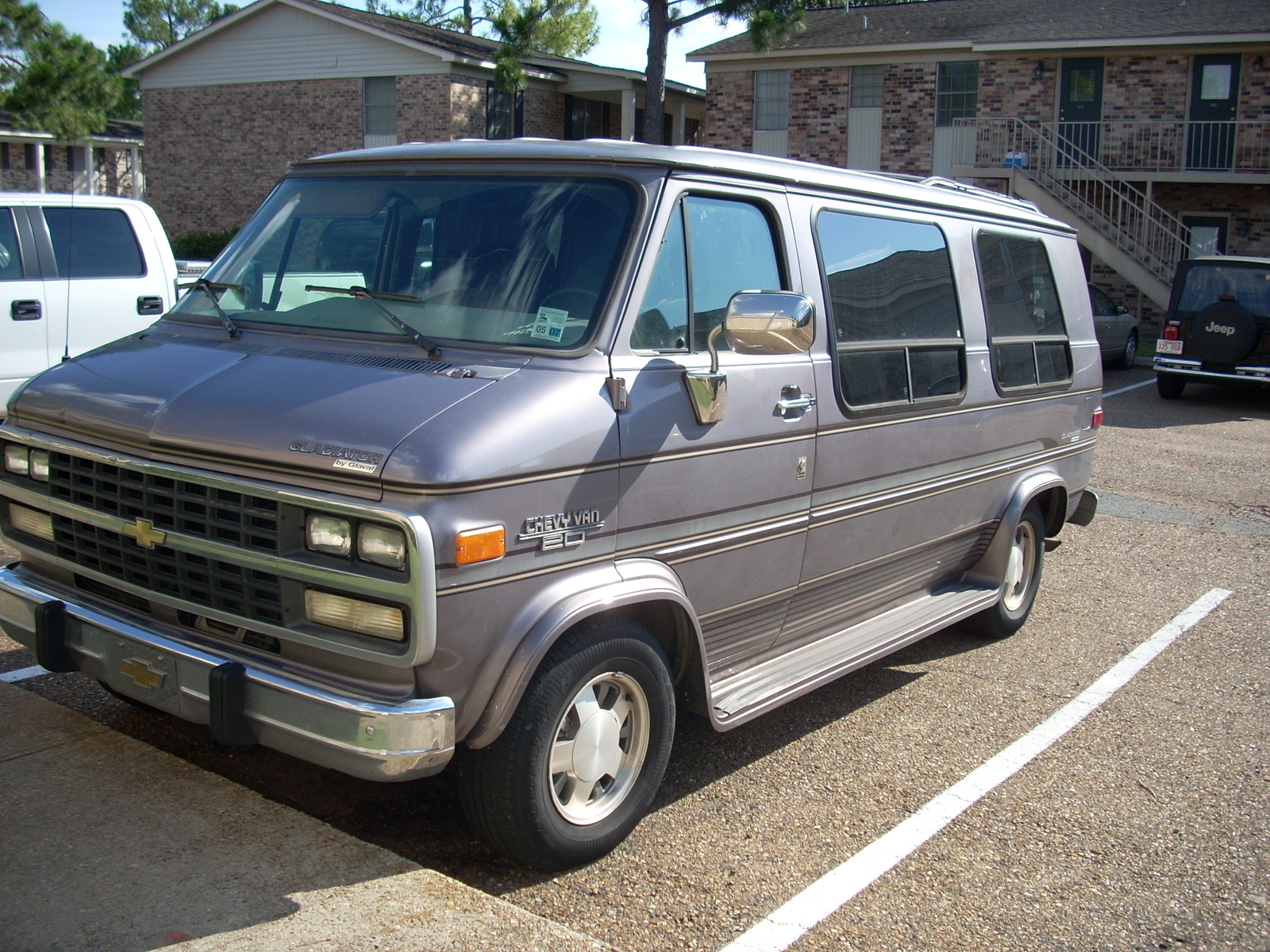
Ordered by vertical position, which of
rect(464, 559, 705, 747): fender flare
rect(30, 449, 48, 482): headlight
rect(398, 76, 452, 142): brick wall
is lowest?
rect(464, 559, 705, 747): fender flare

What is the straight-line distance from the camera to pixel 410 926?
124 inches

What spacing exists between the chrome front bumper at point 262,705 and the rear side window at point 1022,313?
372cm

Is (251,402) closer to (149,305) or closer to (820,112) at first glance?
(149,305)

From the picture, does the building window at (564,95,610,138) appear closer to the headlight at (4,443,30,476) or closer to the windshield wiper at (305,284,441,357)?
the windshield wiper at (305,284,441,357)

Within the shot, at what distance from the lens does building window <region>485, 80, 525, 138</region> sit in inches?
1139

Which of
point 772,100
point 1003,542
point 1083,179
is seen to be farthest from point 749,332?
point 772,100

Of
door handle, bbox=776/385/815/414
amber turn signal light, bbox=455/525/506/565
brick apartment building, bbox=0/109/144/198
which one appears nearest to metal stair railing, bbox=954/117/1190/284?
door handle, bbox=776/385/815/414

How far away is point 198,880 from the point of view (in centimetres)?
331

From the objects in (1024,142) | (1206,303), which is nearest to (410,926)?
(1206,303)

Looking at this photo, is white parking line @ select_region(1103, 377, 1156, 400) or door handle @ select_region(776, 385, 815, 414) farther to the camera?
white parking line @ select_region(1103, 377, 1156, 400)

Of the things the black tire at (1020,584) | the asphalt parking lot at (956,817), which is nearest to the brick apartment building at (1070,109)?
the black tire at (1020,584)

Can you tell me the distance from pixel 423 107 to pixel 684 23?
667cm

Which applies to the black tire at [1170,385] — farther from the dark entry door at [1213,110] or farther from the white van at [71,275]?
the white van at [71,275]

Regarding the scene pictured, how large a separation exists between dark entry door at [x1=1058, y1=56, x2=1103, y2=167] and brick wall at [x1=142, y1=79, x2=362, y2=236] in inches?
652
